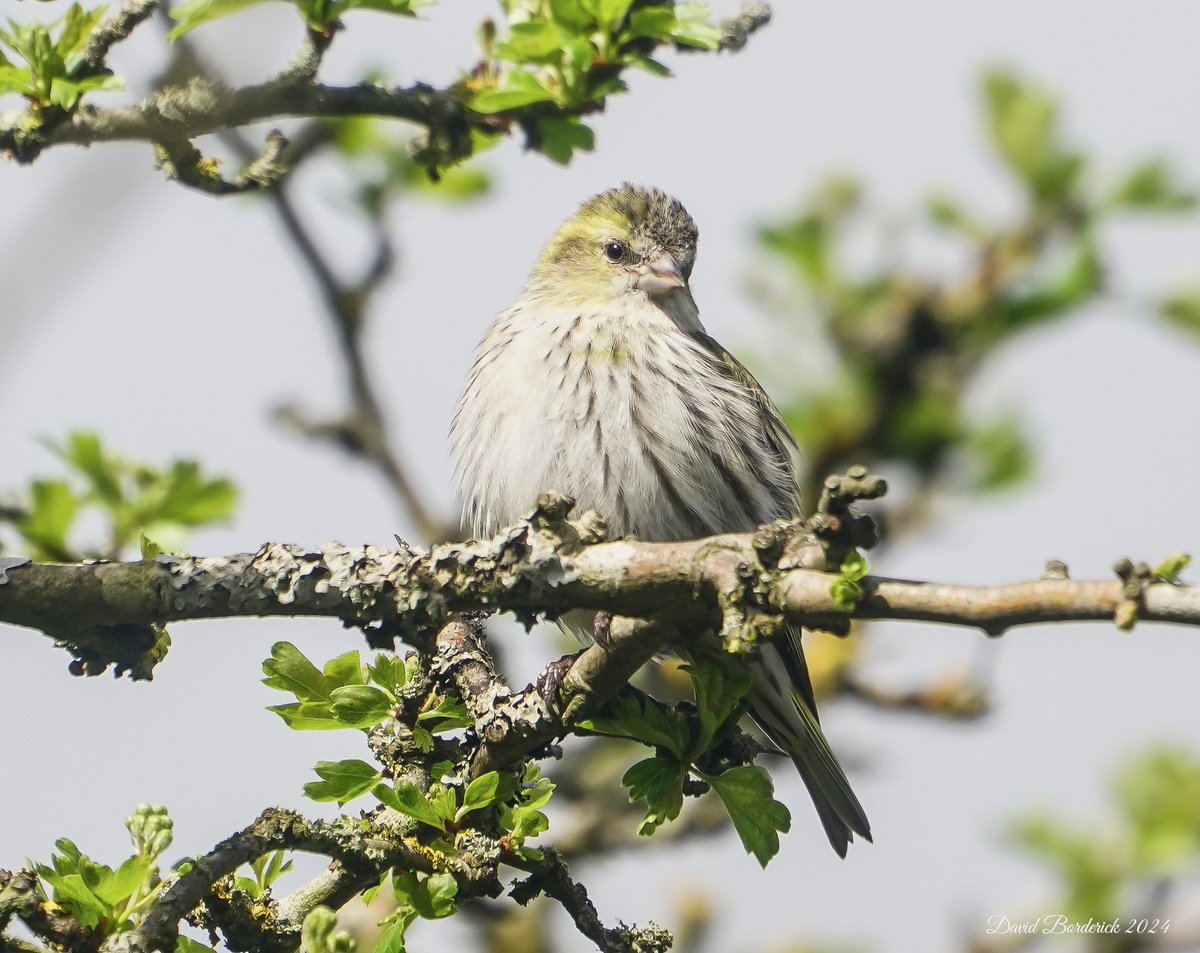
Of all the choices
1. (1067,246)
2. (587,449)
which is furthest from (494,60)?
(1067,246)

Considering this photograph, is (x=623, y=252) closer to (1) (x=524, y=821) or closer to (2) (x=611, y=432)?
(2) (x=611, y=432)

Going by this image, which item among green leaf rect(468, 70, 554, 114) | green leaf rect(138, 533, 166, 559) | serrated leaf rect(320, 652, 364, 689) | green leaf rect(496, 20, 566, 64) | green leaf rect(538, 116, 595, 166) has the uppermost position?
green leaf rect(496, 20, 566, 64)

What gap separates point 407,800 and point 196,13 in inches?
90.8

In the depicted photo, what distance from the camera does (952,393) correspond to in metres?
7.25

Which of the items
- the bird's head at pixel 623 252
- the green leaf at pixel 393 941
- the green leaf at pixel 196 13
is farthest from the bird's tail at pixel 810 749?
the green leaf at pixel 196 13

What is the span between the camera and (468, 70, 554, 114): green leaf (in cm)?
459

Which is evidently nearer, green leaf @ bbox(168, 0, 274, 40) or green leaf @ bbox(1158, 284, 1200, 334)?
green leaf @ bbox(168, 0, 274, 40)

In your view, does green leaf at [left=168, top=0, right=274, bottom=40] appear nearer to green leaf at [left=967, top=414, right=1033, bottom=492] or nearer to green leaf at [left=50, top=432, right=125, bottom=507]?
green leaf at [left=50, top=432, right=125, bottom=507]

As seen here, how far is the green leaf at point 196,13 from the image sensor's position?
427cm

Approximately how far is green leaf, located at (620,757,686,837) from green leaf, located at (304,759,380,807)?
707 mm

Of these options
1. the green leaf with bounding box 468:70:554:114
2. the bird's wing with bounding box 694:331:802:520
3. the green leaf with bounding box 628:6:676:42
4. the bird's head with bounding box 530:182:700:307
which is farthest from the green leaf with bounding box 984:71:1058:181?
the green leaf with bounding box 468:70:554:114

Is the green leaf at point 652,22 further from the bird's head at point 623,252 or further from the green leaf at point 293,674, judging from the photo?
the bird's head at point 623,252

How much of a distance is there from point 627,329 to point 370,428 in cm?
157

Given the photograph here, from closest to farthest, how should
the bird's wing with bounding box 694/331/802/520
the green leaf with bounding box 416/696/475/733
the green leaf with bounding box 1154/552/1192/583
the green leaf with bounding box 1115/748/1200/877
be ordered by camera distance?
the green leaf with bounding box 1154/552/1192/583 → the green leaf with bounding box 416/696/475/733 → the bird's wing with bounding box 694/331/802/520 → the green leaf with bounding box 1115/748/1200/877
